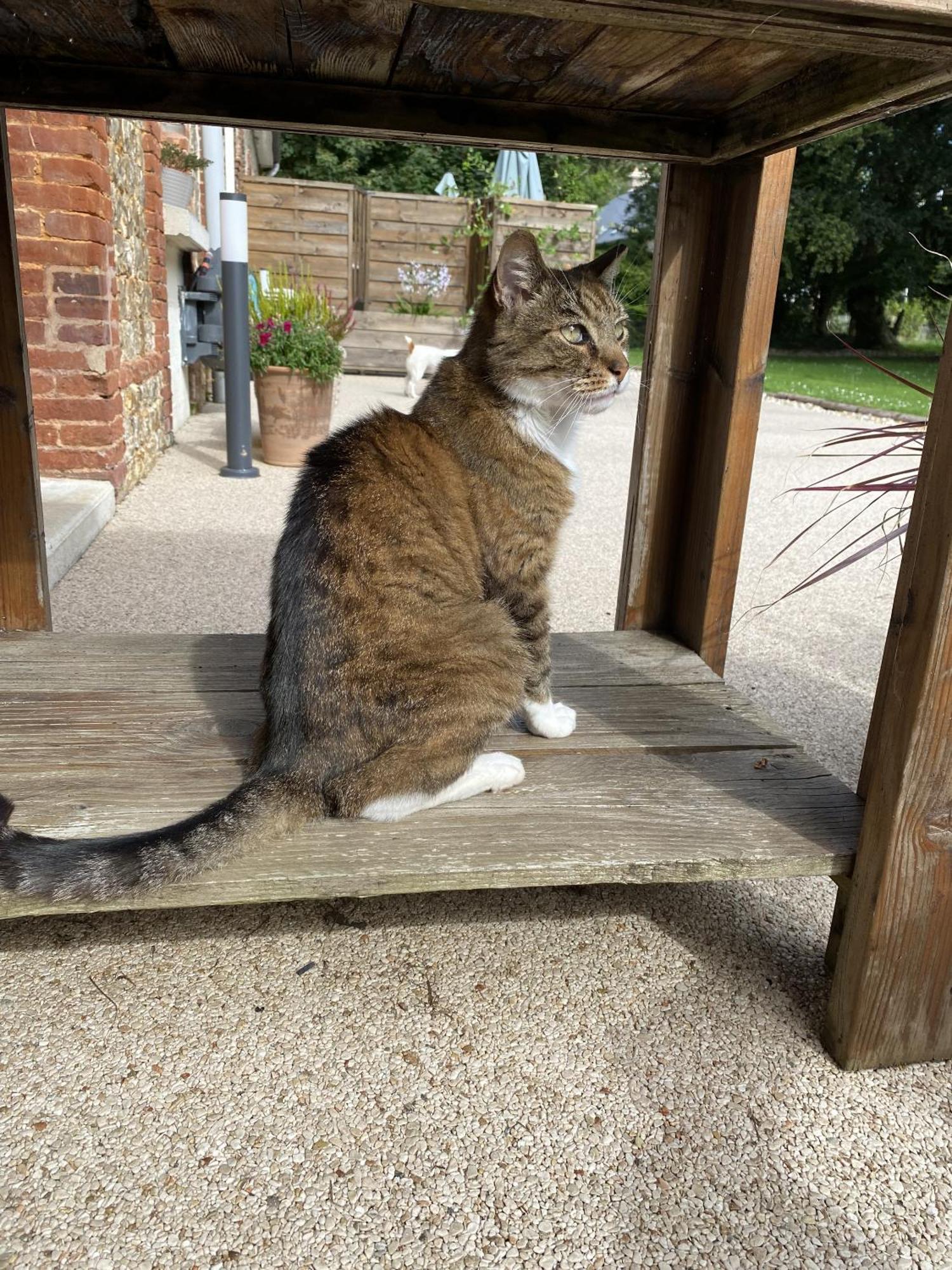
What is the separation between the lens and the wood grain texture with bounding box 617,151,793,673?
2.43m

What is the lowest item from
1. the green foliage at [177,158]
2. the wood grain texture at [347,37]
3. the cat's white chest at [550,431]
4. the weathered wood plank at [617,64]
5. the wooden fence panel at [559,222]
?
the cat's white chest at [550,431]

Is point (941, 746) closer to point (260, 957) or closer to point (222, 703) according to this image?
point (260, 957)

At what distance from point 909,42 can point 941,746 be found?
3.51 ft

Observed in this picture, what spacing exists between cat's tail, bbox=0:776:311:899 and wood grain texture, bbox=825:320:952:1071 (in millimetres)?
1102

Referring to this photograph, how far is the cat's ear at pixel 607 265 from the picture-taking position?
2.44m

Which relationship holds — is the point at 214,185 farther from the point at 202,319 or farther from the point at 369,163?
the point at 369,163

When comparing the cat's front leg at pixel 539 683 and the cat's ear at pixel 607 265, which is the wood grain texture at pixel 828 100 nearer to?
the cat's ear at pixel 607 265

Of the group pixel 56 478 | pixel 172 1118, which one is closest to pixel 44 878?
pixel 172 1118

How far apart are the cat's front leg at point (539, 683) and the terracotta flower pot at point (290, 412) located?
14.6 ft

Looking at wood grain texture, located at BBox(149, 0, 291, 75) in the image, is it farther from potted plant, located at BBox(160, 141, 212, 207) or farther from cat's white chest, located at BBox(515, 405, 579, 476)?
potted plant, located at BBox(160, 141, 212, 207)

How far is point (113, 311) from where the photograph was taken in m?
4.82

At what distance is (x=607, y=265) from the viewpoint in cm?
247

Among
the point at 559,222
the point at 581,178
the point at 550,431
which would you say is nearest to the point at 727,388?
the point at 550,431

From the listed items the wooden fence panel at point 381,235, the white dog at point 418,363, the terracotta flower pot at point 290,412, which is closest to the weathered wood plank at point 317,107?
the terracotta flower pot at point 290,412
